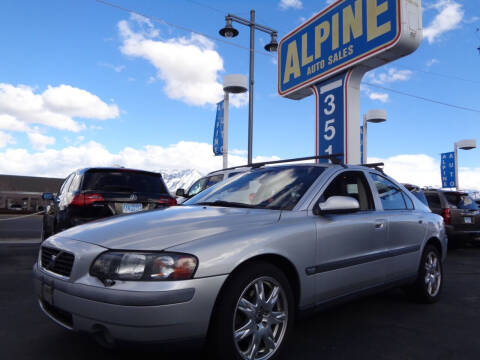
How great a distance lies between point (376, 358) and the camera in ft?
8.87

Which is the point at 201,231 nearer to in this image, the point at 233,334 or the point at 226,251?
the point at 226,251

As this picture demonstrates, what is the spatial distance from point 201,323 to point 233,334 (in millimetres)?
243

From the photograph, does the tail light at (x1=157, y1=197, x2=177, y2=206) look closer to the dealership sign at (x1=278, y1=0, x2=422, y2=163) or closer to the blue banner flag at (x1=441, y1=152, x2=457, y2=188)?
the dealership sign at (x1=278, y1=0, x2=422, y2=163)

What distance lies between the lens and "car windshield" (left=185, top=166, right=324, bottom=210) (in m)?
3.14

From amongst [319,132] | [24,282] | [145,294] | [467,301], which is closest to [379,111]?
[319,132]

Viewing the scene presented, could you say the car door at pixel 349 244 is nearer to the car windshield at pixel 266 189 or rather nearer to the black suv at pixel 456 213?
the car windshield at pixel 266 189

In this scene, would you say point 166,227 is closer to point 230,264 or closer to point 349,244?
point 230,264

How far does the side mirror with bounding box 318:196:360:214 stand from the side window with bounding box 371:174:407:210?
1.02 m

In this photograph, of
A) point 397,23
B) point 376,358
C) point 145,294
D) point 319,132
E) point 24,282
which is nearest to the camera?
point 145,294

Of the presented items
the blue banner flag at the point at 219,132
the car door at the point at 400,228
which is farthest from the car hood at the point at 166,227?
Answer: the blue banner flag at the point at 219,132

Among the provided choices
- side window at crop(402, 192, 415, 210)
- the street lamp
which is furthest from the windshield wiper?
the street lamp

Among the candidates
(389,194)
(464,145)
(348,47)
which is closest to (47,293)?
Result: (389,194)

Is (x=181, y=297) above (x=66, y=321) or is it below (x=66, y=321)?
above

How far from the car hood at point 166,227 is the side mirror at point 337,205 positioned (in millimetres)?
390
